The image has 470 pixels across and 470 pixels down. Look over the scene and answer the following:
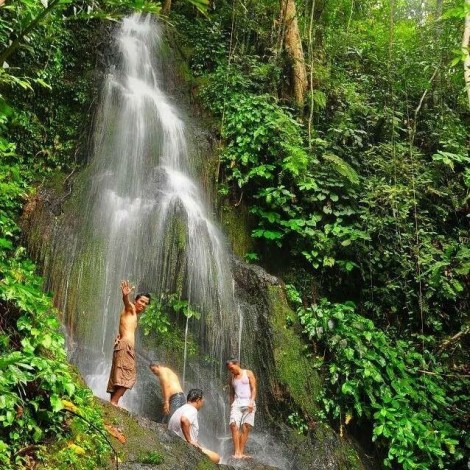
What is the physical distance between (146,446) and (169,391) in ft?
6.00

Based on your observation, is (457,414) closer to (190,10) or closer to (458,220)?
(458,220)

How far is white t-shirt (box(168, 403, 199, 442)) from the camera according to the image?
17.4 feet

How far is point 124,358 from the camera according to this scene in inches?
213

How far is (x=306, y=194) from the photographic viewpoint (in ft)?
29.3

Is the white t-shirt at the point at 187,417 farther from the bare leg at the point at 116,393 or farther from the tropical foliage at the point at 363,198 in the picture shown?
the tropical foliage at the point at 363,198

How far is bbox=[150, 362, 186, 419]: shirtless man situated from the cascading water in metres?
0.37

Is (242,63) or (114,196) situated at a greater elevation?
(242,63)

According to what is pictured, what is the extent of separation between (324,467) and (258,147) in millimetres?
5621

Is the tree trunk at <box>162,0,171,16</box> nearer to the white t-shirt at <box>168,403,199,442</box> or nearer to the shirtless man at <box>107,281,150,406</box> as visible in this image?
the shirtless man at <box>107,281,150,406</box>

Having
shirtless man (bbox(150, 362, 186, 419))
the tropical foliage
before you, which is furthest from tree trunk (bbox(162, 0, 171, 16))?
shirtless man (bbox(150, 362, 186, 419))

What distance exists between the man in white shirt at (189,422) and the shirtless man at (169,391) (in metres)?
0.39

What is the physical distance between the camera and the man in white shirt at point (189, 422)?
17.3 ft

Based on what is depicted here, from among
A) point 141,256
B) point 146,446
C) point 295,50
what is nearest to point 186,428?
point 146,446

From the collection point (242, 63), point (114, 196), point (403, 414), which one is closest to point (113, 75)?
point (242, 63)
